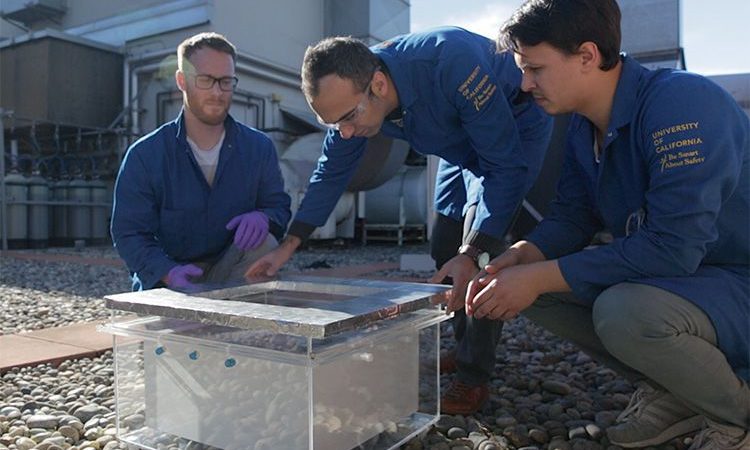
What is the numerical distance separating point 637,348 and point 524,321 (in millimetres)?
2021

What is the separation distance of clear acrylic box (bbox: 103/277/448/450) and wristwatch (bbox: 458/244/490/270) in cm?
16

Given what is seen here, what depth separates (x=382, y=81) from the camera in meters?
1.83

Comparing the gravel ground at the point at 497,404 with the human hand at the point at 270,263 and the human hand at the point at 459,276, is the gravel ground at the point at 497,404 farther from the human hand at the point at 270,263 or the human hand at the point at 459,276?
the human hand at the point at 270,263

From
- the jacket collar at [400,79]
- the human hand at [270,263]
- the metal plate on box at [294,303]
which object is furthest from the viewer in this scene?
the human hand at [270,263]

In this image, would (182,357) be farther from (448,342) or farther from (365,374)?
(448,342)

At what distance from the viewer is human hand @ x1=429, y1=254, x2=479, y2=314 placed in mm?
1617

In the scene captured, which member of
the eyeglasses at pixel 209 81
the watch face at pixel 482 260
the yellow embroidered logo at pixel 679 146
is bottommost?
the watch face at pixel 482 260

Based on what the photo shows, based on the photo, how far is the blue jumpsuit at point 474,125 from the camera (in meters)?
1.79

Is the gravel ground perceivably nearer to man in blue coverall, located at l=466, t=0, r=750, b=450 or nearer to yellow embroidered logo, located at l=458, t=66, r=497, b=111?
man in blue coverall, located at l=466, t=0, r=750, b=450

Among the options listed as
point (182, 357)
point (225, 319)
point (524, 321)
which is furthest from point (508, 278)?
point (524, 321)

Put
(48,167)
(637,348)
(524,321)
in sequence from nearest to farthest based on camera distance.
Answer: (637,348)
(524,321)
(48,167)

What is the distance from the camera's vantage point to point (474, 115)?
1803 millimetres

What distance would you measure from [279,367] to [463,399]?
0.77 m

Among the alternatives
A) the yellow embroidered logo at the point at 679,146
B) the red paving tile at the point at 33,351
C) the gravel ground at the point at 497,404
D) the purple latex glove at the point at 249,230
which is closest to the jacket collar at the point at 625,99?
the yellow embroidered logo at the point at 679,146
